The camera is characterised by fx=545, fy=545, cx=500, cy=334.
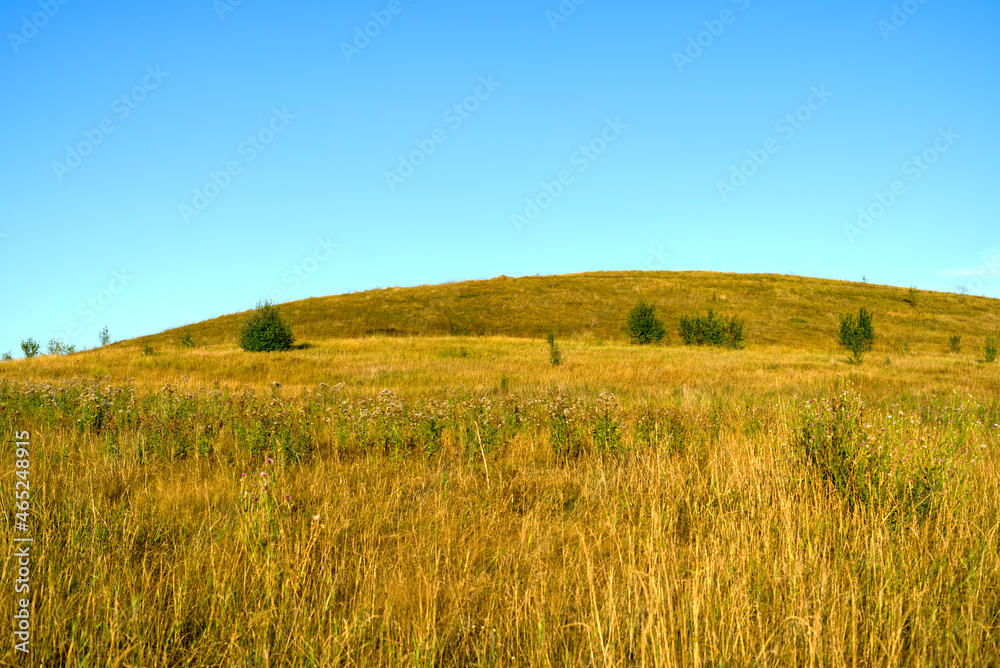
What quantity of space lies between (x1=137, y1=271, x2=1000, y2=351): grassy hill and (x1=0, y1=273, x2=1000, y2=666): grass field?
102 ft

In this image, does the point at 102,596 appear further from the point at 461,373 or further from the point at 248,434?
the point at 461,373

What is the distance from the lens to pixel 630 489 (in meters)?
3.99

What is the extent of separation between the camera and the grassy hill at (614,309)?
4144 centimetres

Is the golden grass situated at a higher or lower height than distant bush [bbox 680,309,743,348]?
lower

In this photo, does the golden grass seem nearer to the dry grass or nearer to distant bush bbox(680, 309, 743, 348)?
distant bush bbox(680, 309, 743, 348)

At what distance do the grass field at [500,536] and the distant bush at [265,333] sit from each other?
67.1 ft

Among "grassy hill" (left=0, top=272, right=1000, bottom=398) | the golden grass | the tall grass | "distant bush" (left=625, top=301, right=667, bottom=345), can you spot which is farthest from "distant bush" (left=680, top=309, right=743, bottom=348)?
the tall grass

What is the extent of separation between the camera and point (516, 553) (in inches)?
116

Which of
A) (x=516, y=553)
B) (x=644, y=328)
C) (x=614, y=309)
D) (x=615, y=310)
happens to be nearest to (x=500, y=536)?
(x=516, y=553)

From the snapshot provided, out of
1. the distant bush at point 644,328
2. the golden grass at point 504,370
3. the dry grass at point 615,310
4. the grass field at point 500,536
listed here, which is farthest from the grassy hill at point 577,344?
the grass field at point 500,536

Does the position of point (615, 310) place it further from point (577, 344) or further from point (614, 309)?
point (577, 344)

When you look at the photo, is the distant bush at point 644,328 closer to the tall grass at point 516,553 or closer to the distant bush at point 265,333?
the distant bush at point 265,333

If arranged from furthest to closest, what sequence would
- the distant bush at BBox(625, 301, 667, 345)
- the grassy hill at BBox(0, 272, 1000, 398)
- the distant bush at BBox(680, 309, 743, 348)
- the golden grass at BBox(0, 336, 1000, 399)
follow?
the distant bush at BBox(625, 301, 667, 345)
the distant bush at BBox(680, 309, 743, 348)
the grassy hill at BBox(0, 272, 1000, 398)
the golden grass at BBox(0, 336, 1000, 399)

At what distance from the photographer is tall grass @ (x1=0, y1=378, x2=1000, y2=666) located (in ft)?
7.07
